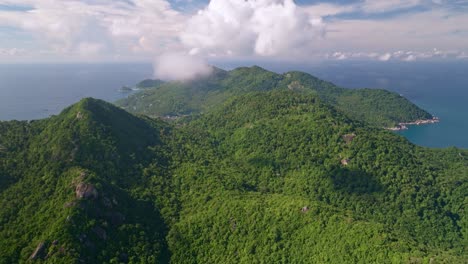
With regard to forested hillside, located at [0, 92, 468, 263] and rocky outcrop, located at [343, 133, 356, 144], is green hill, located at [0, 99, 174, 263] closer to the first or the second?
forested hillside, located at [0, 92, 468, 263]

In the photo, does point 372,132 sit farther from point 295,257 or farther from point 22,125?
point 22,125

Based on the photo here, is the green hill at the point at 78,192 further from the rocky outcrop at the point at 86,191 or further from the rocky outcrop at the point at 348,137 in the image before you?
the rocky outcrop at the point at 348,137

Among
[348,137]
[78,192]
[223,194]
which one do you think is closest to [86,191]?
[78,192]

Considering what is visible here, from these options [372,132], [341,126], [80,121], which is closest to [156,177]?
[80,121]

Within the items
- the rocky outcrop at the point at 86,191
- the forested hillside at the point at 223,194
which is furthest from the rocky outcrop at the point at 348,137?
the rocky outcrop at the point at 86,191

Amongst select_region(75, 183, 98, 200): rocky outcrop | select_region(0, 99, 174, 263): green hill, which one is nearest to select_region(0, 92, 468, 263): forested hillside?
select_region(0, 99, 174, 263): green hill

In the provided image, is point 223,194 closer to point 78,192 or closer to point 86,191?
point 86,191
